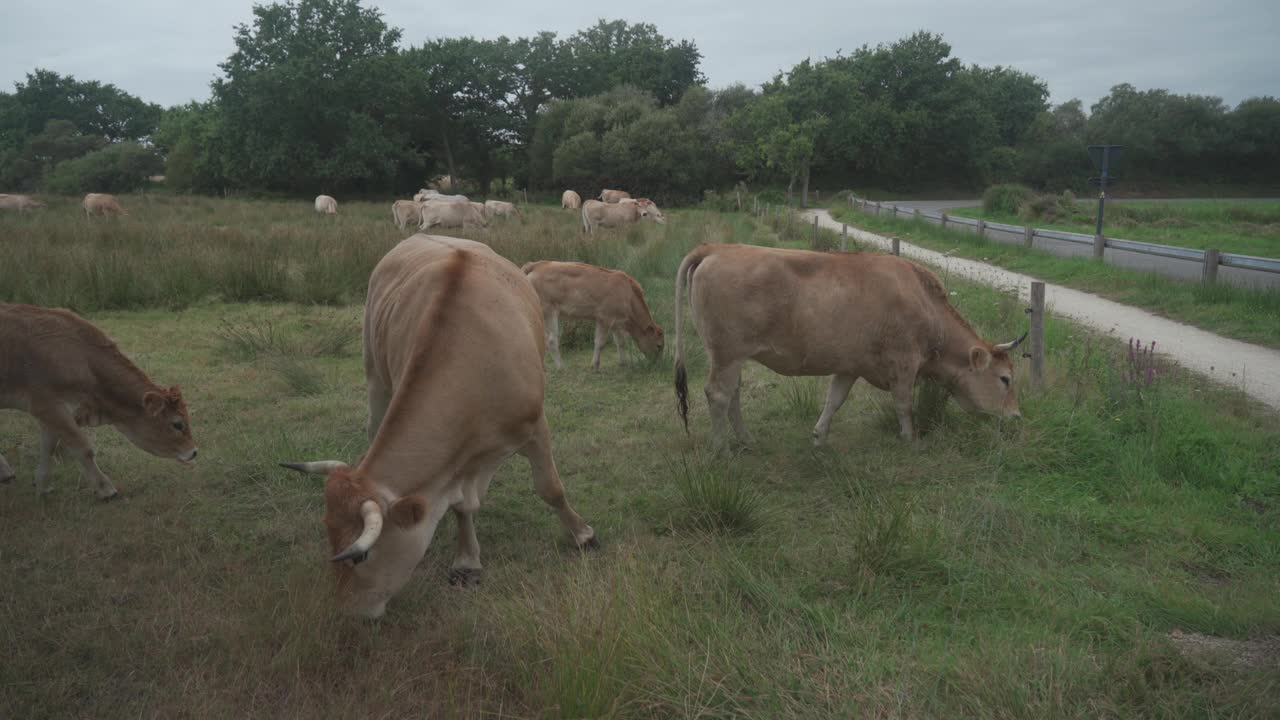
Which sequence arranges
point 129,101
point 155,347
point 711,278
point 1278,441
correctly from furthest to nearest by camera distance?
Answer: 1. point 129,101
2. point 155,347
3. point 711,278
4. point 1278,441

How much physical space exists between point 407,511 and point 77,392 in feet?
12.0

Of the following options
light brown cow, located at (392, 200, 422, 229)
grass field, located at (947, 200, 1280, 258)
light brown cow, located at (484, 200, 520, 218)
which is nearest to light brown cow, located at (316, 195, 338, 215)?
light brown cow, located at (392, 200, 422, 229)

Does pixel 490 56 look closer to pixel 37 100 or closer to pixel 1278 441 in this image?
pixel 37 100

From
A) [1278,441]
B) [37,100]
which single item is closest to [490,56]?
[37,100]

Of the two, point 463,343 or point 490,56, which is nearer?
point 463,343

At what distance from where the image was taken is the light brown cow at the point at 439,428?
346cm

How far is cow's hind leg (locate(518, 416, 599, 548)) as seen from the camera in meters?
4.37

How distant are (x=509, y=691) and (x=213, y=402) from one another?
5.76m

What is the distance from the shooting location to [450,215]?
25.7m

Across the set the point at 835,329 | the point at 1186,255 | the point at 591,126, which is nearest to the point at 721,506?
the point at 835,329

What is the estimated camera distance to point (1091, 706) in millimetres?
2984

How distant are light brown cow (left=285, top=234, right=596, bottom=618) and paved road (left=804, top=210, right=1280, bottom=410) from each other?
687cm

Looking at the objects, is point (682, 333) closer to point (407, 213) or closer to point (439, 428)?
point (439, 428)

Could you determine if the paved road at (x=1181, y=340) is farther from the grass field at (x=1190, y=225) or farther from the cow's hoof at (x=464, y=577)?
the grass field at (x=1190, y=225)
